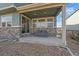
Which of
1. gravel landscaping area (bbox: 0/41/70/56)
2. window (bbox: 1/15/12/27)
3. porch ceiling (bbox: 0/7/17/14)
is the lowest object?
gravel landscaping area (bbox: 0/41/70/56)

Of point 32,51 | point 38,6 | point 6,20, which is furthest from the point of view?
point 6,20

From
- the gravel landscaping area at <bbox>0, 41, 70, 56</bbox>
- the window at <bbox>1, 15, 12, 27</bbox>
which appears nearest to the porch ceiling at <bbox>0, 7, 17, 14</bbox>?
the window at <bbox>1, 15, 12, 27</bbox>

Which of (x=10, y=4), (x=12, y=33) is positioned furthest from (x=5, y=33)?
(x=10, y=4)

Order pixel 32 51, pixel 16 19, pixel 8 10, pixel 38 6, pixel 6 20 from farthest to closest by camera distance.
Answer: pixel 6 20 → pixel 8 10 → pixel 16 19 → pixel 38 6 → pixel 32 51

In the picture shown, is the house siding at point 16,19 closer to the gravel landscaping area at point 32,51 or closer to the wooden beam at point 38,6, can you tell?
the wooden beam at point 38,6

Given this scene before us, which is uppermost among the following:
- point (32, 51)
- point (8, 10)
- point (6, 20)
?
point (8, 10)

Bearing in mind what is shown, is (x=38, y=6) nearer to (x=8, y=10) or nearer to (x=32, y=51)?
(x=8, y=10)

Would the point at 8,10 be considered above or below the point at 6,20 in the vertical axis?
above

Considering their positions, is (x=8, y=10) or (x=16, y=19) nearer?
(x=16, y=19)

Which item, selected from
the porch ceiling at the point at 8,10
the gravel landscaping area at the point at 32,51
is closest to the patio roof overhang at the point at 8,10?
the porch ceiling at the point at 8,10

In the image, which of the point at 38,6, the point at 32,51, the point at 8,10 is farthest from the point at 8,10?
the point at 32,51

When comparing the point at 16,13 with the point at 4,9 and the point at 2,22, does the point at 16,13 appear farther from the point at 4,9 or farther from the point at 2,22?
the point at 2,22

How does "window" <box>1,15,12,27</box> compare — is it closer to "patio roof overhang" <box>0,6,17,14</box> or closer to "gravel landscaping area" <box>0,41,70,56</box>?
"patio roof overhang" <box>0,6,17,14</box>

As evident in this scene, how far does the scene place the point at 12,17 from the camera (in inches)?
381
